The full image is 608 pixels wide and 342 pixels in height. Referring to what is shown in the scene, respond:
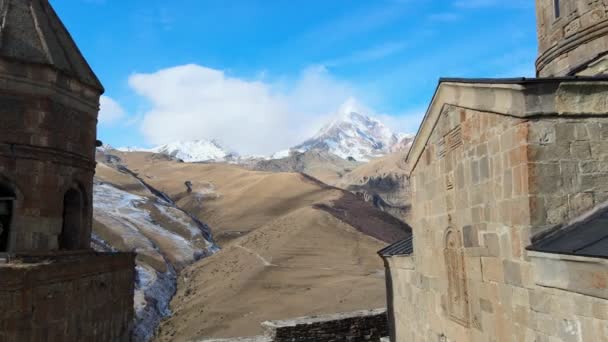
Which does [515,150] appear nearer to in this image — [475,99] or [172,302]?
[475,99]

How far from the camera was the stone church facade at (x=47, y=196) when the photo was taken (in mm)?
5641

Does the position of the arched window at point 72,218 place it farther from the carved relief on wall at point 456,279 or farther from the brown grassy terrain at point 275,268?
the brown grassy terrain at point 275,268

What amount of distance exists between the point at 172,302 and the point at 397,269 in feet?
57.1

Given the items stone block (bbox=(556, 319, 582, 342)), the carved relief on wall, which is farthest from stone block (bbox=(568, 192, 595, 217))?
the carved relief on wall

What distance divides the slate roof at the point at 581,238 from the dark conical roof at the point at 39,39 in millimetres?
6235

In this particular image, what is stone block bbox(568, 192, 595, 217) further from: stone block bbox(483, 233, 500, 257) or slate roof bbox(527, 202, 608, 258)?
stone block bbox(483, 233, 500, 257)

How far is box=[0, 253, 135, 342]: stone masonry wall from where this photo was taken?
17.6 ft

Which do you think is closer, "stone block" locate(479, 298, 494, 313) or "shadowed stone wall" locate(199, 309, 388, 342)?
"stone block" locate(479, 298, 494, 313)

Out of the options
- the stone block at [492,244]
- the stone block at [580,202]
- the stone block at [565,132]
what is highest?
the stone block at [565,132]

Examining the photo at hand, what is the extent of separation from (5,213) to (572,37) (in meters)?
9.03

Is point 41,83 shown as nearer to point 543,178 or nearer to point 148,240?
point 543,178

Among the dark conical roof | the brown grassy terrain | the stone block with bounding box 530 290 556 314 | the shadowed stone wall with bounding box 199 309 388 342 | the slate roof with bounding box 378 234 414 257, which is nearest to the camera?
the stone block with bounding box 530 290 556 314

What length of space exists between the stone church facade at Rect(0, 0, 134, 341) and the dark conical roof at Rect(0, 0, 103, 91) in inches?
0.6

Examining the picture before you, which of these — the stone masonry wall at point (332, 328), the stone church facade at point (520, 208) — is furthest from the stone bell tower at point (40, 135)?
the stone masonry wall at point (332, 328)
